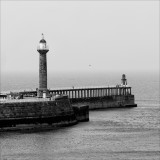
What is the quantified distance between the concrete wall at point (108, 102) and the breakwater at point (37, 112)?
25.9 metres

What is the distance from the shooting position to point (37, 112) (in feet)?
257

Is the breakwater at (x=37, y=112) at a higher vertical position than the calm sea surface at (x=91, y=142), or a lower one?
higher

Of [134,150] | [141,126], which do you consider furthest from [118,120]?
[134,150]

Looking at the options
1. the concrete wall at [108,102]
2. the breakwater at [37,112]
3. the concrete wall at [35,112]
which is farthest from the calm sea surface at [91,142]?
the concrete wall at [108,102]

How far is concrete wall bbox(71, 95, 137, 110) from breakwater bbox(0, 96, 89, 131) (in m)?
25.9

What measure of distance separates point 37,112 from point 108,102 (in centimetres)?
3767

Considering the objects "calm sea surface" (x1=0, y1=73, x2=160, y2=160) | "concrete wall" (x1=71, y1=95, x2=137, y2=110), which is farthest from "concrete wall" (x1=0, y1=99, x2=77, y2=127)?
"concrete wall" (x1=71, y1=95, x2=137, y2=110)

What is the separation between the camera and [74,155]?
59.7m

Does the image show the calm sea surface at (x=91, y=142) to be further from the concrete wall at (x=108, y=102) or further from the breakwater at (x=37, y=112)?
the concrete wall at (x=108, y=102)

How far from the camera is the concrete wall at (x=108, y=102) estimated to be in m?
110

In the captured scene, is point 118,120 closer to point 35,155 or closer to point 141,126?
point 141,126

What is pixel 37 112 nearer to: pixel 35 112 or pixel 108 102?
pixel 35 112

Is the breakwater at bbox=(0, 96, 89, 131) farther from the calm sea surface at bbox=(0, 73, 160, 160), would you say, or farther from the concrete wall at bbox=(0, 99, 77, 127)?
the calm sea surface at bbox=(0, 73, 160, 160)

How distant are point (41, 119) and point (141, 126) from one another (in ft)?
45.6
